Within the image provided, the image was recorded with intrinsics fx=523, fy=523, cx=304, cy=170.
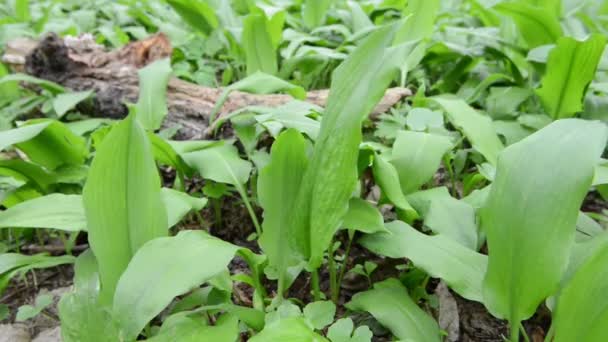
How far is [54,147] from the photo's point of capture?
1531 millimetres

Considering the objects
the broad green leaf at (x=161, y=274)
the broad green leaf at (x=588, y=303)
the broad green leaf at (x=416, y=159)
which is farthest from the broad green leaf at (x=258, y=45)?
the broad green leaf at (x=588, y=303)

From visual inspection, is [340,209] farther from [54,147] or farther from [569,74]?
[569,74]

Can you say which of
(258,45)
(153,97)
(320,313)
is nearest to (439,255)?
(320,313)

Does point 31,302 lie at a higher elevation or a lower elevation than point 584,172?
lower

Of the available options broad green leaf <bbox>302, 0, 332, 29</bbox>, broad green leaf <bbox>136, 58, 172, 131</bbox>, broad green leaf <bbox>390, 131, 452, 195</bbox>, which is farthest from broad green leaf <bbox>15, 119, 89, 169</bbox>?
broad green leaf <bbox>302, 0, 332, 29</bbox>

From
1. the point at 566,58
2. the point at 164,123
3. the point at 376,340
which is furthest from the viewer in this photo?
the point at 164,123

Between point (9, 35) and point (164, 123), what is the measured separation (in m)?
1.70

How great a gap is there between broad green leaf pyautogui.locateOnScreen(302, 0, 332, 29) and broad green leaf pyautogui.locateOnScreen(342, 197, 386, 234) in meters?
1.89

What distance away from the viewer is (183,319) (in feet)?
3.39

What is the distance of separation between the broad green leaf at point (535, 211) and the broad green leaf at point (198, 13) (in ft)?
6.86

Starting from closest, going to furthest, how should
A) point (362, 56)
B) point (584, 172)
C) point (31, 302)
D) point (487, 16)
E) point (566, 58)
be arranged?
point (584, 172), point (362, 56), point (31, 302), point (566, 58), point (487, 16)

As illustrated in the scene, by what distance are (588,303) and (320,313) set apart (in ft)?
1.55

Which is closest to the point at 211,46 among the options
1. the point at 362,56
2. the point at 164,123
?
the point at 164,123

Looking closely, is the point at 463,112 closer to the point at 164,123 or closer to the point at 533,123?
the point at 533,123
